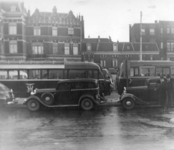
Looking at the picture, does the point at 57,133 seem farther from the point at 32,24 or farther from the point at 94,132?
the point at 32,24

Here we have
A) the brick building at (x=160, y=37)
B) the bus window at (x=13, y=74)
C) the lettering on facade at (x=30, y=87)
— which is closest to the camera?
the bus window at (x=13, y=74)

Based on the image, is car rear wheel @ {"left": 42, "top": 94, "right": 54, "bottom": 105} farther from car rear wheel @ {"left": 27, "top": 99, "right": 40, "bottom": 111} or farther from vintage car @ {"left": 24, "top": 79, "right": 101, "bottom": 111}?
car rear wheel @ {"left": 27, "top": 99, "right": 40, "bottom": 111}

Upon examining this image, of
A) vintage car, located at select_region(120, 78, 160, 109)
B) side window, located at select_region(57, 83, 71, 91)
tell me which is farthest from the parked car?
vintage car, located at select_region(120, 78, 160, 109)

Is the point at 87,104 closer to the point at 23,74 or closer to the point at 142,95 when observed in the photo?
the point at 142,95

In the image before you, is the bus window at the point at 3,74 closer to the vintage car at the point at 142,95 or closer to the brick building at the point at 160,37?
the vintage car at the point at 142,95

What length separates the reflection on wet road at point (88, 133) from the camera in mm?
4871

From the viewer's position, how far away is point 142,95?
33.3ft

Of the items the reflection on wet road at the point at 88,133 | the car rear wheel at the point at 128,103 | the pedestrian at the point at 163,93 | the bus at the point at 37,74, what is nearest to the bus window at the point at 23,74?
the bus at the point at 37,74

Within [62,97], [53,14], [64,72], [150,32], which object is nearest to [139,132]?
[62,97]

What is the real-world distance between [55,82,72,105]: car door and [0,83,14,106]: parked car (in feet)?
8.27

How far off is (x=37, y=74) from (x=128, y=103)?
4.95 meters

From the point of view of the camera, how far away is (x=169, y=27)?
11.6m

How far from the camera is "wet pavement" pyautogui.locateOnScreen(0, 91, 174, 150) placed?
4871 millimetres

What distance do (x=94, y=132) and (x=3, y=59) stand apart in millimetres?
6647
